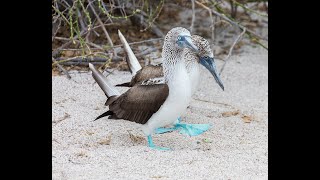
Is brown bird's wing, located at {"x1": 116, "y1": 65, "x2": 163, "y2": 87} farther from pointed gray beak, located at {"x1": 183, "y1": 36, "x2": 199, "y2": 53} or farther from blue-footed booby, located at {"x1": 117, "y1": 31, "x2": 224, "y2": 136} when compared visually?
pointed gray beak, located at {"x1": 183, "y1": 36, "x2": 199, "y2": 53}

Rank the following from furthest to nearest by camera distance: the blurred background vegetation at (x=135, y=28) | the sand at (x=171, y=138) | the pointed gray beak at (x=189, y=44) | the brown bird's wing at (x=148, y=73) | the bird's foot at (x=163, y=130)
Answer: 1. the blurred background vegetation at (x=135, y=28)
2. the brown bird's wing at (x=148, y=73)
3. the bird's foot at (x=163, y=130)
4. the pointed gray beak at (x=189, y=44)
5. the sand at (x=171, y=138)

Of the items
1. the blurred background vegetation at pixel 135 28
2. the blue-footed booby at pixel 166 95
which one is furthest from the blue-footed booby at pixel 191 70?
the blurred background vegetation at pixel 135 28

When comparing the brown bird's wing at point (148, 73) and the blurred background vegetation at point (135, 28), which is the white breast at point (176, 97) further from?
the blurred background vegetation at point (135, 28)

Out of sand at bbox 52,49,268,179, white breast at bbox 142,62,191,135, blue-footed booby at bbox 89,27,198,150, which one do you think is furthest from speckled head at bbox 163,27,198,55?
sand at bbox 52,49,268,179

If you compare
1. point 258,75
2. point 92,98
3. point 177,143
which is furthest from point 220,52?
point 177,143

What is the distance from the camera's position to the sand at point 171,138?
4695 mm

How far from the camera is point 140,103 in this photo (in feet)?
16.9

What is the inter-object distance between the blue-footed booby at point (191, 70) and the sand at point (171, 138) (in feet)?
0.45

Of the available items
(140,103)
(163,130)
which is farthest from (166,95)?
(163,130)

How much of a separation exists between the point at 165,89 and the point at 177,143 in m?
0.59

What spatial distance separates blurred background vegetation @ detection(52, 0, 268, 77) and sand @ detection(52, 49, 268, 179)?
31 centimetres
